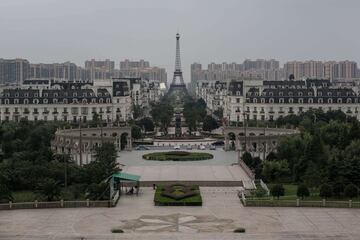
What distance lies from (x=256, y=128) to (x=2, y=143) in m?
27.7

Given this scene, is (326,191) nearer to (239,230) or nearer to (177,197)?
(177,197)

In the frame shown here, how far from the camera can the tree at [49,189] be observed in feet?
118

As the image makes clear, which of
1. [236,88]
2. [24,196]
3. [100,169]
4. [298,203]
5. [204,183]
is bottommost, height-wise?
[24,196]

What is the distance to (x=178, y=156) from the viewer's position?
2384 inches

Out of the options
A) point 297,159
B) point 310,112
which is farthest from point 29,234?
point 310,112

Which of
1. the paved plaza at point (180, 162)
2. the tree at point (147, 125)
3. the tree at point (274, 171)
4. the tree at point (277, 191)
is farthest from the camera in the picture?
the tree at point (147, 125)

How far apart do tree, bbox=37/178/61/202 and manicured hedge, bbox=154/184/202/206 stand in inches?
225

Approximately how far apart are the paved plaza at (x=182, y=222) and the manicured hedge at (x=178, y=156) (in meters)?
22.2

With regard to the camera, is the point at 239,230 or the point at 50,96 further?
the point at 50,96

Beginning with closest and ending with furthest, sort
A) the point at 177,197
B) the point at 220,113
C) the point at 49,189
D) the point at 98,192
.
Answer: the point at 49,189 → the point at 98,192 → the point at 177,197 → the point at 220,113

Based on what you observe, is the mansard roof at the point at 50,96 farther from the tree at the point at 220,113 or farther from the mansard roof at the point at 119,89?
the tree at the point at 220,113

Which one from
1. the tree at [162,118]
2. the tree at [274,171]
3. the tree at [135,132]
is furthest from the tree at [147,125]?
the tree at [274,171]

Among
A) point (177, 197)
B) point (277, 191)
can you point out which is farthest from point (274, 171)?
point (177, 197)

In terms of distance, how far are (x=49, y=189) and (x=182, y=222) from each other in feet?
29.3
